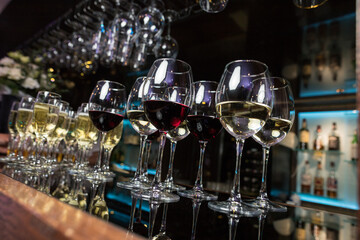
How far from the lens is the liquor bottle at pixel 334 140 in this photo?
8.02 ft

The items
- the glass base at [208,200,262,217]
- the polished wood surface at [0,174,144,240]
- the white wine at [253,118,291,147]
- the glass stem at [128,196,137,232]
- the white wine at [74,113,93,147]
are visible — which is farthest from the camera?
the white wine at [74,113,93,147]

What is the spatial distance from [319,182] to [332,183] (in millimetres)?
101

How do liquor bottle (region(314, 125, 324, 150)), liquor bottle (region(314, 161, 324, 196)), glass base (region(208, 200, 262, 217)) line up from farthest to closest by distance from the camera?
liquor bottle (region(314, 125, 324, 150)) → liquor bottle (region(314, 161, 324, 196)) → glass base (region(208, 200, 262, 217))

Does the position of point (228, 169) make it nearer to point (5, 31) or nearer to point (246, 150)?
point (246, 150)

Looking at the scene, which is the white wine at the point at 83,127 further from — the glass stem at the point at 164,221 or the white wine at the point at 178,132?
the glass stem at the point at 164,221

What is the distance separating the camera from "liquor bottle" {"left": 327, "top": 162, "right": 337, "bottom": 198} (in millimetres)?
2358

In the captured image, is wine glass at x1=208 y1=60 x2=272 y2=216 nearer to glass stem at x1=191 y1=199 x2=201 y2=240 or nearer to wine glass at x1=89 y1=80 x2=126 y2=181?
glass stem at x1=191 y1=199 x2=201 y2=240

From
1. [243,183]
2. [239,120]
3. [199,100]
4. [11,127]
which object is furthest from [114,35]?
[243,183]

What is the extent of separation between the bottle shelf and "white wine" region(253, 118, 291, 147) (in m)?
1.90

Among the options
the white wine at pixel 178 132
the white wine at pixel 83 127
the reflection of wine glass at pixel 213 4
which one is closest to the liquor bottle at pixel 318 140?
the reflection of wine glass at pixel 213 4

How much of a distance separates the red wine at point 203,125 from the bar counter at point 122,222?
0.82 feet

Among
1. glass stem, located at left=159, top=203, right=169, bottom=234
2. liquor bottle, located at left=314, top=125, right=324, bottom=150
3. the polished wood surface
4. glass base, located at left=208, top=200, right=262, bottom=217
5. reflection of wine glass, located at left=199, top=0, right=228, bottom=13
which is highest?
reflection of wine glass, located at left=199, top=0, right=228, bottom=13

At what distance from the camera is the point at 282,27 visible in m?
2.46

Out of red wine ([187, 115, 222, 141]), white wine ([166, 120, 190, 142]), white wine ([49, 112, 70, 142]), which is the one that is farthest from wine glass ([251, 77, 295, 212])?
white wine ([49, 112, 70, 142])
